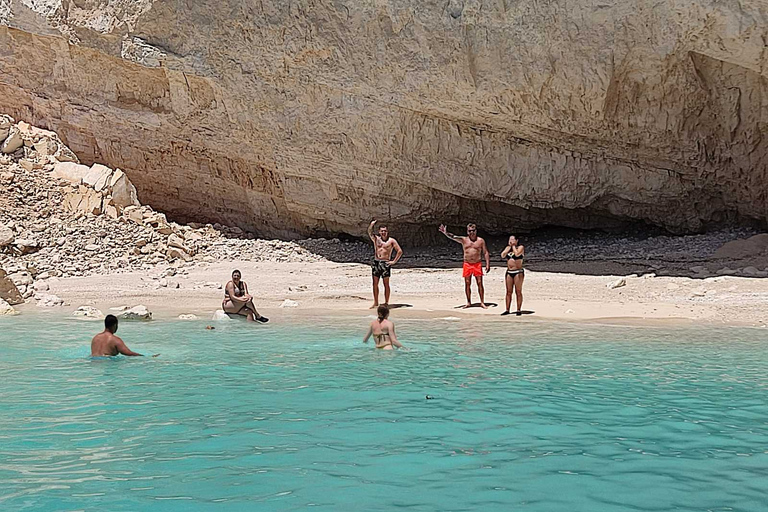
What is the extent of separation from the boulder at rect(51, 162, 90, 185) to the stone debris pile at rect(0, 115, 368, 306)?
0.02 metres

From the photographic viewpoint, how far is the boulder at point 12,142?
52.8 ft

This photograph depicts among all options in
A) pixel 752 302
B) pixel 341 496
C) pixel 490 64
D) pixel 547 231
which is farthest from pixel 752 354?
pixel 547 231

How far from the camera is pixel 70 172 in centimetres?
1606

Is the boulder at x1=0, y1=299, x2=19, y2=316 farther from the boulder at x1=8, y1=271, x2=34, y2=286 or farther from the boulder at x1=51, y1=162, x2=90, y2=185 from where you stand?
the boulder at x1=51, y1=162, x2=90, y2=185

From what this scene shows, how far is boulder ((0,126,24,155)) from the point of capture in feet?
52.8

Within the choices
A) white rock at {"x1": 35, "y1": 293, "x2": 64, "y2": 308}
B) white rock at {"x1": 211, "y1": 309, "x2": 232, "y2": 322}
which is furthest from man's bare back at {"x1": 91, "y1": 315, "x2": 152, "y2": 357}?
white rock at {"x1": 35, "y1": 293, "x2": 64, "y2": 308}

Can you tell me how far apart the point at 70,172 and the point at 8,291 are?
5428mm

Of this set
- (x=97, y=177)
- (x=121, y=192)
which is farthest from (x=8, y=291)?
(x=97, y=177)

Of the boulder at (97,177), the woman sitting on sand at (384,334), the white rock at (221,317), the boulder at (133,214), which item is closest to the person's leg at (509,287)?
the woman sitting on sand at (384,334)

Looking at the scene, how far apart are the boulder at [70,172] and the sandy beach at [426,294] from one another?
3252 millimetres

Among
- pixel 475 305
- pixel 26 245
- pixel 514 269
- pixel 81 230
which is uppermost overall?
pixel 81 230

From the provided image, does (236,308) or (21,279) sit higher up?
(21,279)

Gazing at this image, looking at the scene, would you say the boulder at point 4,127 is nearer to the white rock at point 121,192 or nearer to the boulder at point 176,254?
the white rock at point 121,192

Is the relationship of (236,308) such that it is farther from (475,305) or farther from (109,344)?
(475,305)
